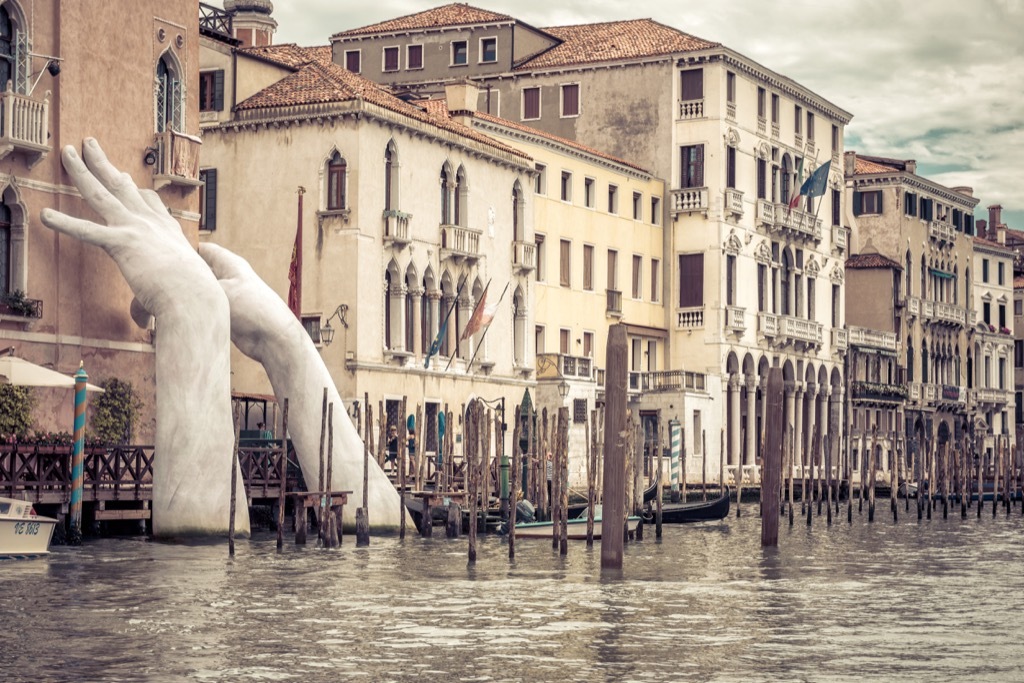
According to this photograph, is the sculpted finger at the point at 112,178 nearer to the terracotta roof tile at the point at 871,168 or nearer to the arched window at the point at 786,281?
the arched window at the point at 786,281

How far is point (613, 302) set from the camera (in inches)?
2163

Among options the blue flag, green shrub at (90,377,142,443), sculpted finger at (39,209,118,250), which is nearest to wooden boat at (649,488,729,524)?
green shrub at (90,377,142,443)

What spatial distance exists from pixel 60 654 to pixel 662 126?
42.5m

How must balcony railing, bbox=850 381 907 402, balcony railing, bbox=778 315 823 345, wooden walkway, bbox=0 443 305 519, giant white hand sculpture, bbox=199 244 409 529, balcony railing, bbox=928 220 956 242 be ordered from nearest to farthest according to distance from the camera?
wooden walkway, bbox=0 443 305 519, giant white hand sculpture, bbox=199 244 409 529, balcony railing, bbox=778 315 823 345, balcony railing, bbox=850 381 907 402, balcony railing, bbox=928 220 956 242

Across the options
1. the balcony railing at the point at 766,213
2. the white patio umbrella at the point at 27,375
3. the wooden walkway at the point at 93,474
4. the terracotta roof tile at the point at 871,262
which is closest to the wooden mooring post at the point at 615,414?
the white patio umbrella at the point at 27,375

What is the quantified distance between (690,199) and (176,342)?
1197 inches

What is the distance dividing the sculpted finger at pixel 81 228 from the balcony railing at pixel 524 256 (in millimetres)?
19741

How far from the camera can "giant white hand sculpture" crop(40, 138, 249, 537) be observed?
29.1 metres

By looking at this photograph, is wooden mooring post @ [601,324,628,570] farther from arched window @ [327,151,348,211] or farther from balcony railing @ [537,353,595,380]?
balcony railing @ [537,353,595,380]

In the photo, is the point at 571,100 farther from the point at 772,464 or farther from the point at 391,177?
the point at 772,464

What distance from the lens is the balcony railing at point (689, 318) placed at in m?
58.4

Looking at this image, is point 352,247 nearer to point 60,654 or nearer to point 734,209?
point 734,209

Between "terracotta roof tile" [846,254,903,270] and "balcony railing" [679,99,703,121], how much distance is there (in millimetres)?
16766

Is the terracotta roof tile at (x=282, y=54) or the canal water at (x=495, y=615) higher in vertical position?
the terracotta roof tile at (x=282, y=54)
